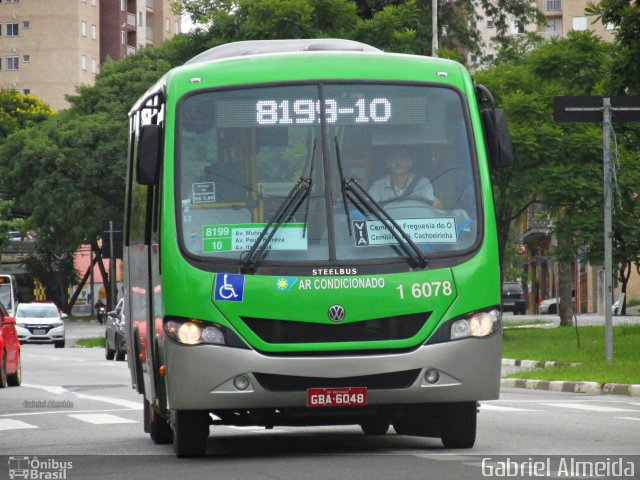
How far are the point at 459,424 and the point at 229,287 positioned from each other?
2.27 meters

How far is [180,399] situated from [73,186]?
63863 millimetres

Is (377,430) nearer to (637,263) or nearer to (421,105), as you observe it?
(421,105)

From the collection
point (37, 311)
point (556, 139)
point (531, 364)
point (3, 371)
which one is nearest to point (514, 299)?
point (37, 311)

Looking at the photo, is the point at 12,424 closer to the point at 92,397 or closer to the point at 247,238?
the point at 92,397

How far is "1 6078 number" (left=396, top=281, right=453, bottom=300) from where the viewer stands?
11.6 m

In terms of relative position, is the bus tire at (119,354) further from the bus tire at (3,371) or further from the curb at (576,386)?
the curb at (576,386)

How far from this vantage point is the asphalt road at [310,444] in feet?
36.0

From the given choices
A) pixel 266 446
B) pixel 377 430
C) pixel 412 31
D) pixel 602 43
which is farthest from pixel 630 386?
pixel 412 31

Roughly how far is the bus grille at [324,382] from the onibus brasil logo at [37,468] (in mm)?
1563

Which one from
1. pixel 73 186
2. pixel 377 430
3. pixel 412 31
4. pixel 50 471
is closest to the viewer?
pixel 50 471

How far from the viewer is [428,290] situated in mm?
11586

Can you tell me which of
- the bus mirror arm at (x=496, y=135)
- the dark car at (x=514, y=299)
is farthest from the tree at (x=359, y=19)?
the bus mirror arm at (x=496, y=135)

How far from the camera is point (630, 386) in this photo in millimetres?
22844

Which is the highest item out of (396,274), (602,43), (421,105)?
(602,43)
